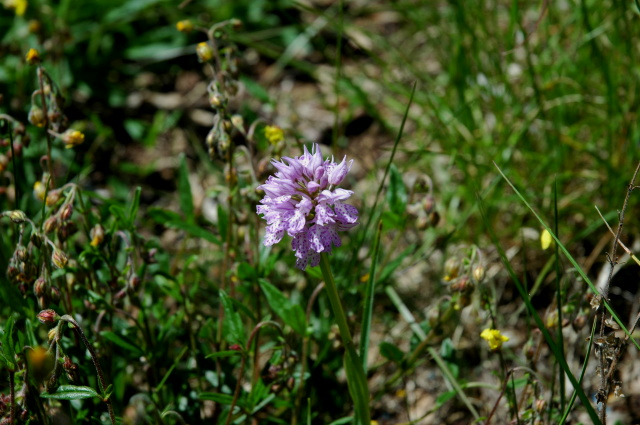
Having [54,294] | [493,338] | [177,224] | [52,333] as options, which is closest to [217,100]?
[177,224]

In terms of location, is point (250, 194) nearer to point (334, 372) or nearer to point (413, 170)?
point (334, 372)

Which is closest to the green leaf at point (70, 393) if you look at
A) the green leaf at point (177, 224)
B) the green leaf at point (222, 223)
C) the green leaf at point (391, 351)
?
the green leaf at point (177, 224)

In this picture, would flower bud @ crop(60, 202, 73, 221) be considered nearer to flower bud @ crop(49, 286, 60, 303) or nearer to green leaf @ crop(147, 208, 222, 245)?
flower bud @ crop(49, 286, 60, 303)

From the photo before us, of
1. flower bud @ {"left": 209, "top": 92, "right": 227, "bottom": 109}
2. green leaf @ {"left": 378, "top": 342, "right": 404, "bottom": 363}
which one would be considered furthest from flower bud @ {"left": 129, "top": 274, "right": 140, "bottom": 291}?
green leaf @ {"left": 378, "top": 342, "right": 404, "bottom": 363}

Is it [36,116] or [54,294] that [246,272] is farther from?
[36,116]

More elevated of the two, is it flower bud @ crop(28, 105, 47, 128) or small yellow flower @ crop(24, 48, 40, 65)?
small yellow flower @ crop(24, 48, 40, 65)

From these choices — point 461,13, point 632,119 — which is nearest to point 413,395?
point 632,119
